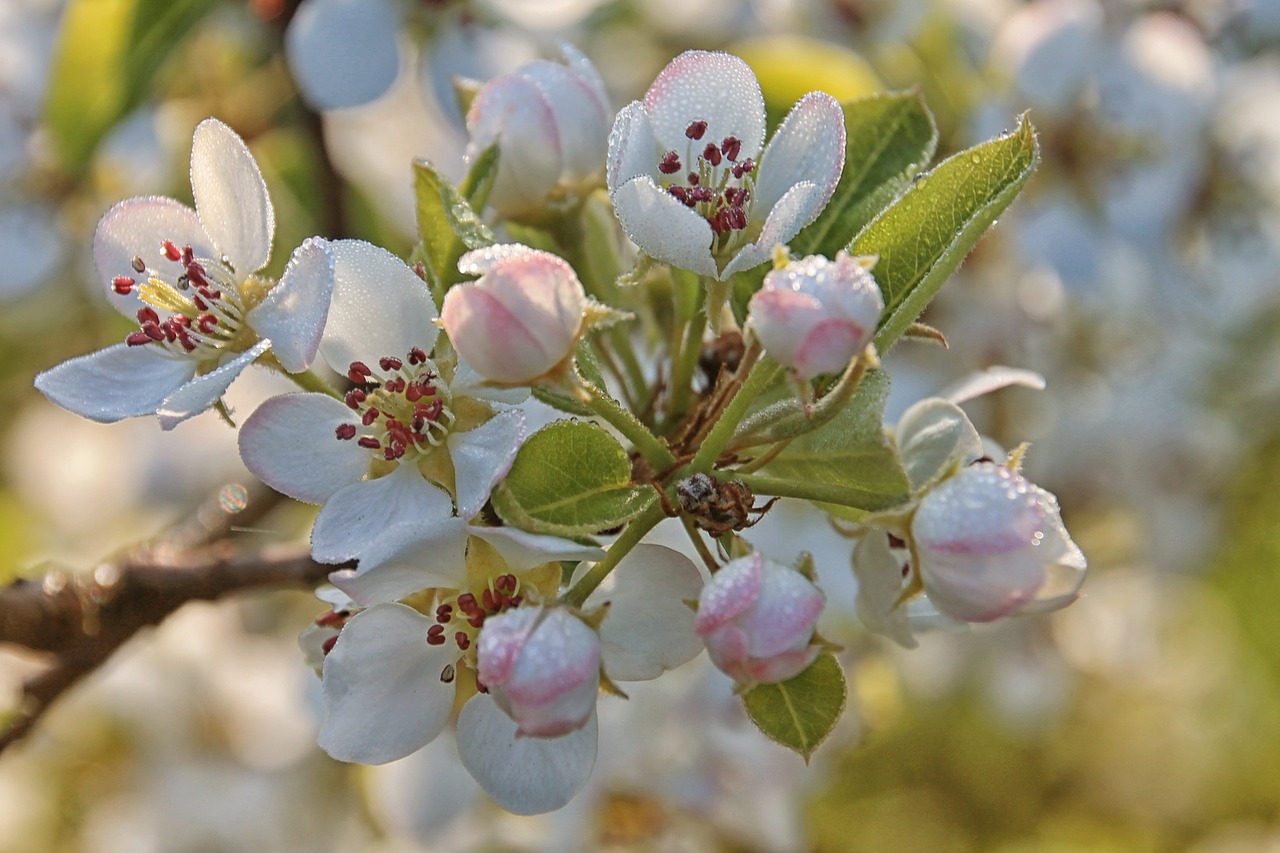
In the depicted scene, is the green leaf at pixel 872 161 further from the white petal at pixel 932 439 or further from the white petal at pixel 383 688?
the white petal at pixel 383 688

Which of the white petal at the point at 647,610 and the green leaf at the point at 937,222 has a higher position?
the green leaf at the point at 937,222

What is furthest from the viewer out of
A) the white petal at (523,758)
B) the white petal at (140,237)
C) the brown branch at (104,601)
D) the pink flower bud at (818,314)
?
the brown branch at (104,601)

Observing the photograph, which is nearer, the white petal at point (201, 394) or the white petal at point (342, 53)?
the white petal at point (201, 394)

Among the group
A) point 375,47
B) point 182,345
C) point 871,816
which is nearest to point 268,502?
point 375,47

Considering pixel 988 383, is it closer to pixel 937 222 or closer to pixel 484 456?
pixel 937 222

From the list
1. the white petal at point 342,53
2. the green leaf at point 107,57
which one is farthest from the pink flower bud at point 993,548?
the green leaf at point 107,57

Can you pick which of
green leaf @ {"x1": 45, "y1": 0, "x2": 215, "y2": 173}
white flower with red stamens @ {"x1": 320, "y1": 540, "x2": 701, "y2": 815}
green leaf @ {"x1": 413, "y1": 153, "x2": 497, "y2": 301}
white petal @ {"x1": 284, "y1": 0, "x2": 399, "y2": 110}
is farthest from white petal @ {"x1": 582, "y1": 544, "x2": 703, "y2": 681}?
green leaf @ {"x1": 45, "y1": 0, "x2": 215, "y2": 173}

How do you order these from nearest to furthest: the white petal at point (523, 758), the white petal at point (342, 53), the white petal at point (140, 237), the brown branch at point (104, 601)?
the white petal at point (523, 758)
the white petal at point (140, 237)
the brown branch at point (104, 601)
the white petal at point (342, 53)
